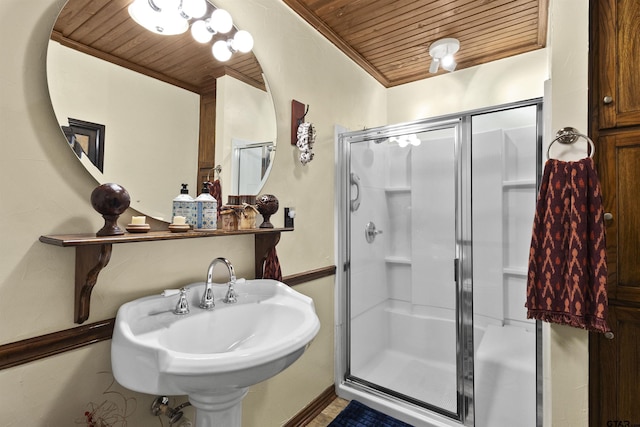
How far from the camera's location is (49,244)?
3.02 ft

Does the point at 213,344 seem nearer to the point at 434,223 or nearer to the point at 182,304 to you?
the point at 182,304

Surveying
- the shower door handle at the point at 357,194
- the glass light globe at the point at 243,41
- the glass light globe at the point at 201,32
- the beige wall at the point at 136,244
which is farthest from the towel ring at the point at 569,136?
the glass light globe at the point at 201,32

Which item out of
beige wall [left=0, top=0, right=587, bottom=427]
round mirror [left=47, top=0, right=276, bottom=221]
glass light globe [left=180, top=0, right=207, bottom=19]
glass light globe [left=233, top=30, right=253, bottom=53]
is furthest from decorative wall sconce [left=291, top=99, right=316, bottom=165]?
glass light globe [left=180, top=0, right=207, bottom=19]

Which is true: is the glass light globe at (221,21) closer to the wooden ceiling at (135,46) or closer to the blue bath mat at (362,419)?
the wooden ceiling at (135,46)

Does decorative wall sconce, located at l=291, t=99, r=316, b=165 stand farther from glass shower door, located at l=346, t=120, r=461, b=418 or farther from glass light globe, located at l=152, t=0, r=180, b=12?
glass light globe, located at l=152, t=0, r=180, b=12

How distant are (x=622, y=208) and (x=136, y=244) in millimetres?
1909

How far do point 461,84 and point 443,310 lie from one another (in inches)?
72.3

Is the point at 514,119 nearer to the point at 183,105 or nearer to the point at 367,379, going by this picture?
the point at 183,105

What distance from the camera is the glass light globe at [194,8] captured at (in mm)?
1247

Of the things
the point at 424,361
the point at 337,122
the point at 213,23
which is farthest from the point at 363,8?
the point at 424,361

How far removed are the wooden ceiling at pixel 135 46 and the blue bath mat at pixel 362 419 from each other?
1.96m

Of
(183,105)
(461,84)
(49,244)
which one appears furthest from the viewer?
(461,84)

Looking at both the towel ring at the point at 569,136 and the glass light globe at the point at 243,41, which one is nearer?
the towel ring at the point at 569,136

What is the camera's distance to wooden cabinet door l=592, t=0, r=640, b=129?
1282mm
